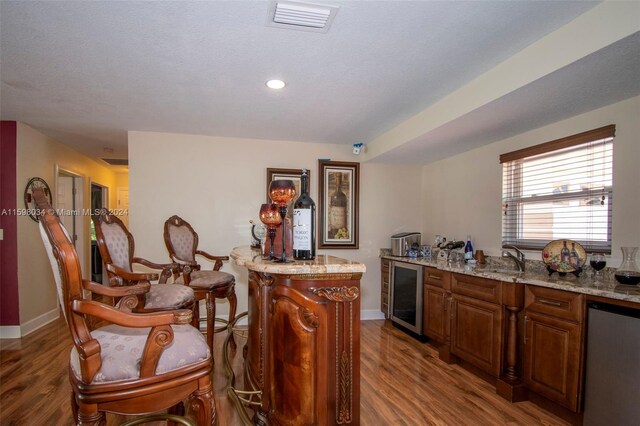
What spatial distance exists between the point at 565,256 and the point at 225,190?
3.60m

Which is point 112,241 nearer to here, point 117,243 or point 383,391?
point 117,243

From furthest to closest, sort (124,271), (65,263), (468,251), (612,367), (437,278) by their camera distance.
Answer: (468,251) < (437,278) < (124,271) < (612,367) < (65,263)

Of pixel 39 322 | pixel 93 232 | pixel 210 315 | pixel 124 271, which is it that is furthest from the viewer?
pixel 93 232

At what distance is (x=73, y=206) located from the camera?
5.18 meters

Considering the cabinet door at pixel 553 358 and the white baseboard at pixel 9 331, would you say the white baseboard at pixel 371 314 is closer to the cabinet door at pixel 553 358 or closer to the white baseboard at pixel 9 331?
the cabinet door at pixel 553 358

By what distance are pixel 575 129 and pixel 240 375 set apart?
3.46 m

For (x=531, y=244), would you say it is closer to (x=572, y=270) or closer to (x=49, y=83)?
(x=572, y=270)

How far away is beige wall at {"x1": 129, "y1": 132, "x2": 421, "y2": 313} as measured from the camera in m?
4.05

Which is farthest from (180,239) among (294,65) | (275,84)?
(294,65)

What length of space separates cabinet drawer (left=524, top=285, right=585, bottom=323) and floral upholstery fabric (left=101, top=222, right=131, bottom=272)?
114 inches

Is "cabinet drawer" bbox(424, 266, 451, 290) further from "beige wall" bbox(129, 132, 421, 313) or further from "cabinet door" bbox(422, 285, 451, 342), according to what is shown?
"beige wall" bbox(129, 132, 421, 313)

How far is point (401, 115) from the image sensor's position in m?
3.34

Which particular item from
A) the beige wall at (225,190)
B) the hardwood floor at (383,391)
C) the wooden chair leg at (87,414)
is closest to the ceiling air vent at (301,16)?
the wooden chair leg at (87,414)

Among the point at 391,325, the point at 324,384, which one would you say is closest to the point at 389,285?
the point at 391,325
